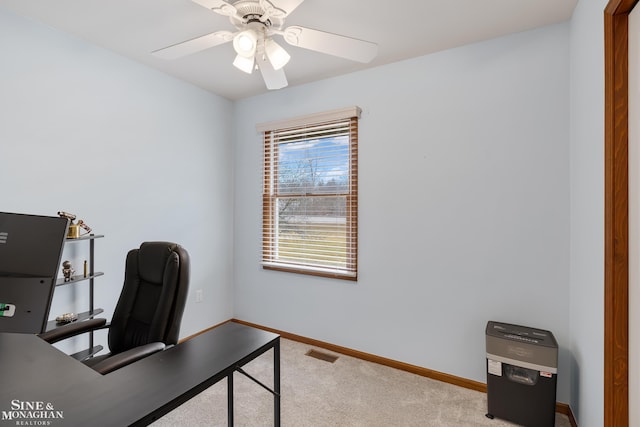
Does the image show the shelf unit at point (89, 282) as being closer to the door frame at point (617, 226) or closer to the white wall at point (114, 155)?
the white wall at point (114, 155)

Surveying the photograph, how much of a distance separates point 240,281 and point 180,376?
242cm

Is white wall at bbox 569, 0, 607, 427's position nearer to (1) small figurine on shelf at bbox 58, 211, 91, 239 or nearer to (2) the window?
(2) the window

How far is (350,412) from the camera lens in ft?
6.63

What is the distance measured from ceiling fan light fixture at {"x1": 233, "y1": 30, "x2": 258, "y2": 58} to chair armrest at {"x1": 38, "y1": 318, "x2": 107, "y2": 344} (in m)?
1.66

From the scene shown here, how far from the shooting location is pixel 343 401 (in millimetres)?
2133

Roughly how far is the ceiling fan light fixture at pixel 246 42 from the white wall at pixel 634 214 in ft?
A: 5.56

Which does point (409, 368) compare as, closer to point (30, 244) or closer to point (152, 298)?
point (152, 298)

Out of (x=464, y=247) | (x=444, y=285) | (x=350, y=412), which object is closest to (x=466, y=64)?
(x=464, y=247)

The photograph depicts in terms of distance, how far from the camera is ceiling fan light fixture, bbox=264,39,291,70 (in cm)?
174

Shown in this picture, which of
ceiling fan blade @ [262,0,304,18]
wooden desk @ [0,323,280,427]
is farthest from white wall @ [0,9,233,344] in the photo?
ceiling fan blade @ [262,0,304,18]

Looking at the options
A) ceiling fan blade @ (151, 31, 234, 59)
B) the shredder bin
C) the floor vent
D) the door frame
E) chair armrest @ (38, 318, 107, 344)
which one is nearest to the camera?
the door frame

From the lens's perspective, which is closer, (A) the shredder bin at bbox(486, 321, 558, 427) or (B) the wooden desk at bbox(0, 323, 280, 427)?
(B) the wooden desk at bbox(0, 323, 280, 427)

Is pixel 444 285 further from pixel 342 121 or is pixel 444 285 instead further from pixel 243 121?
pixel 243 121

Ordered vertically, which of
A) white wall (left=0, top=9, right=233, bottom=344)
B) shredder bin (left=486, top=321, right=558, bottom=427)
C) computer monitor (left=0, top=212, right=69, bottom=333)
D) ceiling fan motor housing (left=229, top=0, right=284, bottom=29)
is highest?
ceiling fan motor housing (left=229, top=0, right=284, bottom=29)
